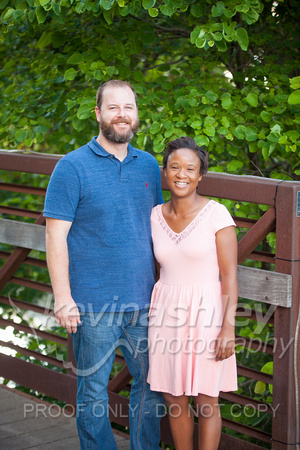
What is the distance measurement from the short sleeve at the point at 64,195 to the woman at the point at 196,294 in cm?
42

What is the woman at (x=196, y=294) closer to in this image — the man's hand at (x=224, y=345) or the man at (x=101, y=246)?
the man's hand at (x=224, y=345)

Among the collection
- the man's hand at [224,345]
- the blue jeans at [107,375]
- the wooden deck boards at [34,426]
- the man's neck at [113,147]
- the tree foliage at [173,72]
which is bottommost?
the wooden deck boards at [34,426]

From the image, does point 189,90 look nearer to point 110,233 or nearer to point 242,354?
point 110,233

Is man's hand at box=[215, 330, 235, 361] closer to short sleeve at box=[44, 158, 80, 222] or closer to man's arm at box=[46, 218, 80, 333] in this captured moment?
man's arm at box=[46, 218, 80, 333]

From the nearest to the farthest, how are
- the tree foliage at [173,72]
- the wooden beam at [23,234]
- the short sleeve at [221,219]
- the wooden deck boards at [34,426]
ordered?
the short sleeve at [221,219], the wooden deck boards at [34,426], the tree foliage at [173,72], the wooden beam at [23,234]

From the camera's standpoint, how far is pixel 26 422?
3.68 metres

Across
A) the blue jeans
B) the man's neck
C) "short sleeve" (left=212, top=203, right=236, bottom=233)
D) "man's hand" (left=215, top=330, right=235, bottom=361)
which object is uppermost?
the man's neck

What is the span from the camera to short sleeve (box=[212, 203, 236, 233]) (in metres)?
2.60

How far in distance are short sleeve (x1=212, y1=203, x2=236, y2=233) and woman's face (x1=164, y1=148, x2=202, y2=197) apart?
0.50 ft

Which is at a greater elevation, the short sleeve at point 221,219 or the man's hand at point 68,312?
the short sleeve at point 221,219

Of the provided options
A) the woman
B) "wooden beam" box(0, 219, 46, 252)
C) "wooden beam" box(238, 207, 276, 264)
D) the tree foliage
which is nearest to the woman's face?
the woman

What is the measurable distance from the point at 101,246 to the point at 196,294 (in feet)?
1.54

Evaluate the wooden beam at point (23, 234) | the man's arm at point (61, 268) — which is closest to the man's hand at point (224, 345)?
the man's arm at point (61, 268)

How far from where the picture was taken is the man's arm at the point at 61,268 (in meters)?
2.68
